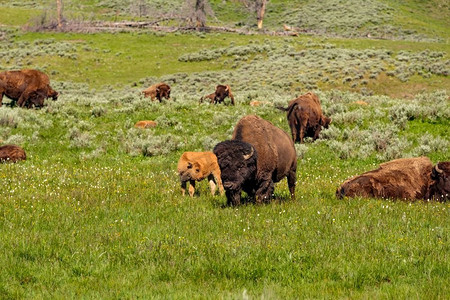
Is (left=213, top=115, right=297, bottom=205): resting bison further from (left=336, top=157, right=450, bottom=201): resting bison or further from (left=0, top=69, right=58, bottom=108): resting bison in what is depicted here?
(left=0, top=69, right=58, bottom=108): resting bison

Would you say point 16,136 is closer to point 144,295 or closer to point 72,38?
point 144,295

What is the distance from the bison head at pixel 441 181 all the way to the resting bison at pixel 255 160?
9.91ft

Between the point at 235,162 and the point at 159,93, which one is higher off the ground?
the point at 235,162

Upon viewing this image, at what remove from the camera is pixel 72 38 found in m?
60.5

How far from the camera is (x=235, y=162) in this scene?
8.67 m

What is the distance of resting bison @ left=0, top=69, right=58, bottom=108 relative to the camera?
23.9 meters

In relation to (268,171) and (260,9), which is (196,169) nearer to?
(268,171)

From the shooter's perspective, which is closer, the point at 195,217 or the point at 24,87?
the point at 195,217

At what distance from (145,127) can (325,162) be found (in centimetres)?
789

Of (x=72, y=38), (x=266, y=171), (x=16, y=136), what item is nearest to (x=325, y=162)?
(x=266, y=171)

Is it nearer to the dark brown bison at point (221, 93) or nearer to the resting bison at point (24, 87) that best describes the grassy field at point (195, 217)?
the resting bison at point (24, 87)

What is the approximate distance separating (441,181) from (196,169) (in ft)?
17.3

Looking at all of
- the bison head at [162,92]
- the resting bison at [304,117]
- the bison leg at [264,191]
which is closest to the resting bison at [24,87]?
the bison head at [162,92]

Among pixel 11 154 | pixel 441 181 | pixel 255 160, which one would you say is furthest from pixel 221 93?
pixel 255 160
